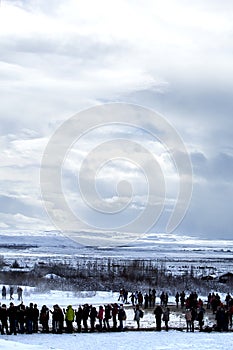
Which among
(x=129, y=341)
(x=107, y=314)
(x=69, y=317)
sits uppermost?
(x=107, y=314)

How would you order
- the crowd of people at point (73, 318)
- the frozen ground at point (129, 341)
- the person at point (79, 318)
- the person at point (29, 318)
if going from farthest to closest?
1. the person at point (79, 318)
2. the crowd of people at point (73, 318)
3. the person at point (29, 318)
4. the frozen ground at point (129, 341)

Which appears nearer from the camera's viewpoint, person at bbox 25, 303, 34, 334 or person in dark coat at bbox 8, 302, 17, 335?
person in dark coat at bbox 8, 302, 17, 335

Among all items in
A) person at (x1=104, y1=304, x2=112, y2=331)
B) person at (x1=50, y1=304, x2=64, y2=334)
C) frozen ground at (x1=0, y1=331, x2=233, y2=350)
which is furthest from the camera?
person at (x1=104, y1=304, x2=112, y2=331)

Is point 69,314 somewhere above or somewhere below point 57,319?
above

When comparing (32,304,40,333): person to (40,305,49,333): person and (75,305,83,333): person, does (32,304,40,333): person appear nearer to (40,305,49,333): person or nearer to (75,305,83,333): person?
(40,305,49,333): person

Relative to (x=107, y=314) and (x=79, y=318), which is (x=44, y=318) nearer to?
(x=79, y=318)

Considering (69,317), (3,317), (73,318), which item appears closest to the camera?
(3,317)

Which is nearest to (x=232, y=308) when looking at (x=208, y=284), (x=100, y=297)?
(x=100, y=297)

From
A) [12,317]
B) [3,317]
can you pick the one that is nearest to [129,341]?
[12,317]

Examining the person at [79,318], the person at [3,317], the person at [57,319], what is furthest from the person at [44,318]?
the person at [3,317]

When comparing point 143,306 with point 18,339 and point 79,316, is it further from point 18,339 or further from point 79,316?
point 18,339

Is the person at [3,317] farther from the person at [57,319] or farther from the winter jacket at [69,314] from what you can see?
the winter jacket at [69,314]

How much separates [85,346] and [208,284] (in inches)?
1486

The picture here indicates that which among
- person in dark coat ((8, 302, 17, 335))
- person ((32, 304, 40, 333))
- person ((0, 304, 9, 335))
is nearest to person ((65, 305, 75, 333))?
person ((32, 304, 40, 333))
